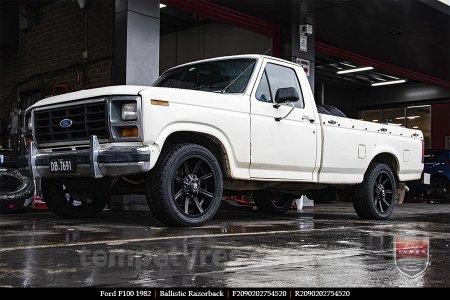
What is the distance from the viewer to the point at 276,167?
6383 mm

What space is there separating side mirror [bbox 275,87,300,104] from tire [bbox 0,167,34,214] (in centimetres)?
402

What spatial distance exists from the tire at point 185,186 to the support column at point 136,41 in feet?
12.3

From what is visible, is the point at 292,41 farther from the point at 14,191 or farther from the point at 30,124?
the point at 30,124

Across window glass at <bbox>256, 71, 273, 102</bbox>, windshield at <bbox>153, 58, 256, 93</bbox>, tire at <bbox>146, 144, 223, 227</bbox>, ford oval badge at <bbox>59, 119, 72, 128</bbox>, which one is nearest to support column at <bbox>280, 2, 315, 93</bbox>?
windshield at <bbox>153, 58, 256, 93</bbox>

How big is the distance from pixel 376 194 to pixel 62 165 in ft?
15.0

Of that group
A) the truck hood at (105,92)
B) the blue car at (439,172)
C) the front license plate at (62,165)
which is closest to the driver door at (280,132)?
the truck hood at (105,92)

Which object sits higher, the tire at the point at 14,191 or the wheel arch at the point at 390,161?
the wheel arch at the point at 390,161

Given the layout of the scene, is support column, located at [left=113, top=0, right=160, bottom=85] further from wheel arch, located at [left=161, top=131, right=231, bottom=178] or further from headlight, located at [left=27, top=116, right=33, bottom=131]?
wheel arch, located at [left=161, top=131, right=231, bottom=178]

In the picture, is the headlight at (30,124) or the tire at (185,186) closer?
the tire at (185,186)

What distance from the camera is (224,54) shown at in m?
14.5

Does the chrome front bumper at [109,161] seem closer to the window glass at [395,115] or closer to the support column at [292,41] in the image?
the support column at [292,41]

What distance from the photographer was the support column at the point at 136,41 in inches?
348
